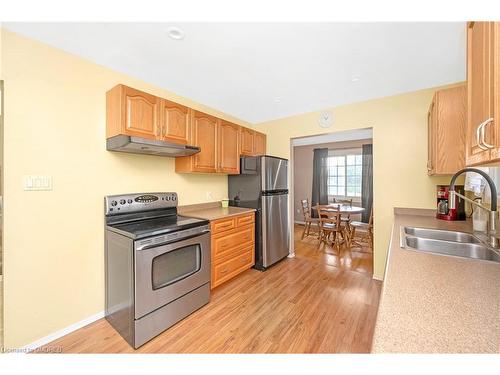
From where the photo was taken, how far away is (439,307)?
0.66 metres

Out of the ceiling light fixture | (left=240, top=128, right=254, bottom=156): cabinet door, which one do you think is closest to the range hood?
the ceiling light fixture

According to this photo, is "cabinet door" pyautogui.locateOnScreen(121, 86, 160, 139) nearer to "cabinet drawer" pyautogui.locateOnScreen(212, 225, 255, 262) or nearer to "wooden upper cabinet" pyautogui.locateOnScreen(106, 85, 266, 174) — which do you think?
"wooden upper cabinet" pyautogui.locateOnScreen(106, 85, 266, 174)

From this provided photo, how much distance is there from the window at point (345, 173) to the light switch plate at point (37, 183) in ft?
19.2

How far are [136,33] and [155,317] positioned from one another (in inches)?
85.8

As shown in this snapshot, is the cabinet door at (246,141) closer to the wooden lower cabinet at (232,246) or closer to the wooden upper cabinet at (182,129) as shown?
the wooden upper cabinet at (182,129)

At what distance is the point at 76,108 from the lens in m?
1.75

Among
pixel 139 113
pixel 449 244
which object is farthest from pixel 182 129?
pixel 449 244

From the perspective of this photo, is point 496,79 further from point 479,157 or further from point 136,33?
point 136,33

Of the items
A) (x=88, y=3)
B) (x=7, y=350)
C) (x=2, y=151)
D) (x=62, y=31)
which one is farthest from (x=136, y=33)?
Result: (x=7, y=350)

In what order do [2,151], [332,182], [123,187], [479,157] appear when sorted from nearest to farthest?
[479,157] < [2,151] < [123,187] < [332,182]

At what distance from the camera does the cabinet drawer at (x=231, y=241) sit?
235cm

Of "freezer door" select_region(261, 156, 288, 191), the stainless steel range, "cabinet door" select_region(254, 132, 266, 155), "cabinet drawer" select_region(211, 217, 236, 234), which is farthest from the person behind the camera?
"cabinet door" select_region(254, 132, 266, 155)

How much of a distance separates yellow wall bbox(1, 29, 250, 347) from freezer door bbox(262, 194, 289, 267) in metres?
1.80

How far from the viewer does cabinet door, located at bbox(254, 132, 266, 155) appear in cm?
338
